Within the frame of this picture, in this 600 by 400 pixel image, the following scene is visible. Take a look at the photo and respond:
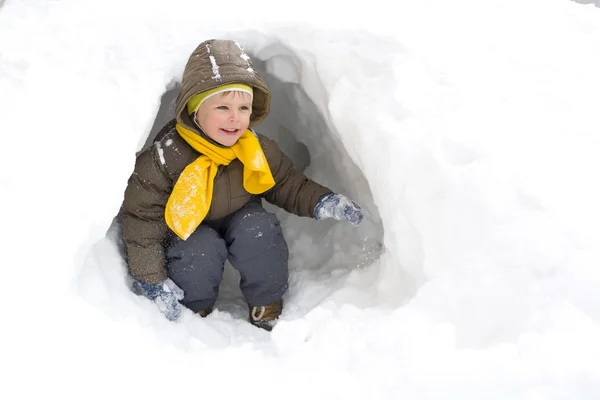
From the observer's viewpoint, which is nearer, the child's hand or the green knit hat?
the green knit hat

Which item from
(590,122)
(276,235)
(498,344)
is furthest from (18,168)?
(590,122)

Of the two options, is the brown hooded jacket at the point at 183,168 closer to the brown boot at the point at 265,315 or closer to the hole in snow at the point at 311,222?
the hole in snow at the point at 311,222

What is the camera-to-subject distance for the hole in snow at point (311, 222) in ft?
6.93

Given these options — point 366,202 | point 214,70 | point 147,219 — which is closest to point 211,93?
point 214,70

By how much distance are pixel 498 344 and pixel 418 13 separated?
149cm

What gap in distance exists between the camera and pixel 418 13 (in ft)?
7.15

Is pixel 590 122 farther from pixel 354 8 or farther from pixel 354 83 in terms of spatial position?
pixel 354 8

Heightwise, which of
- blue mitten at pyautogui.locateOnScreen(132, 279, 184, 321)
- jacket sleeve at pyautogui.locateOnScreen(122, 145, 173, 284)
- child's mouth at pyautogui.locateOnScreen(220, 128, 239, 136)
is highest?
child's mouth at pyautogui.locateOnScreen(220, 128, 239, 136)

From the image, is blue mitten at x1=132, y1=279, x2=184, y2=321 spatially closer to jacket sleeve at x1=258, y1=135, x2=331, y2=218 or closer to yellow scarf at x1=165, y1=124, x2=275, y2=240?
yellow scarf at x1=165, y1=124, x2=275, y2=240

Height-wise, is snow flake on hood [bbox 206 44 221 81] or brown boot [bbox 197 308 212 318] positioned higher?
snow flake on hood [bbox 206 44 221 81]

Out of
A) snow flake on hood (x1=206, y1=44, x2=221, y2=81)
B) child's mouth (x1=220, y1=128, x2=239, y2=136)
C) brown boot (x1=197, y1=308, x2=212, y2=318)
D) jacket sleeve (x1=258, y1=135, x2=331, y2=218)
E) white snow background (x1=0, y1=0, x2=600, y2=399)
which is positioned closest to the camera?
white snow background (x1=0, y1=0, x2=600, y2=399)

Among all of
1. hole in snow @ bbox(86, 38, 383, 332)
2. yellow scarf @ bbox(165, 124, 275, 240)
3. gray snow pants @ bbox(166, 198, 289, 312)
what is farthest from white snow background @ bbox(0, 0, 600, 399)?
yellow scarf @ bbox(165, 124, 275, 240)

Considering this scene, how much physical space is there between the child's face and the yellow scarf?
53 mm

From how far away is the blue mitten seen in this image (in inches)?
72.3
